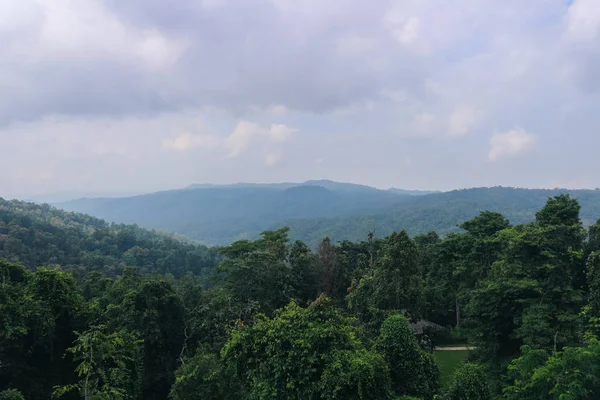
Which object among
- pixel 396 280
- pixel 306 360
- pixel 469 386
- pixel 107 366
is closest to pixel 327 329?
pixel 306 360

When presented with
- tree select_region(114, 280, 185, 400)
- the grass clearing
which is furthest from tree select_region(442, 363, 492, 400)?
tree select_region(114, 280, 185, 400)

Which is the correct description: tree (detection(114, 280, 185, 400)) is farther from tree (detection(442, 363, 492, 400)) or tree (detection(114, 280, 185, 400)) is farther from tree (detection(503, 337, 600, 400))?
tree (detection(503, 337, 600, 400))

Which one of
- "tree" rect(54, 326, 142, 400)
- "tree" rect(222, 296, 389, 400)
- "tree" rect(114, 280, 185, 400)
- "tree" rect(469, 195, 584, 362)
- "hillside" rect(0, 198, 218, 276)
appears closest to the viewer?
"tree" rect(222, 296, 389, 400)

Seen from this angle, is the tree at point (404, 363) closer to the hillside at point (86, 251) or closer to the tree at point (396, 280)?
the tree at point (396, 280)

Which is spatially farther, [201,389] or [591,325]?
[591,325]

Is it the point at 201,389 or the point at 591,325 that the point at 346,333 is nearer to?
the point at 201,389

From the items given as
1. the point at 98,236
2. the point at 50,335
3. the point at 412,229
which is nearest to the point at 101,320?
the point at 50,335

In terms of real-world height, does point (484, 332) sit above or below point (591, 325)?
below
